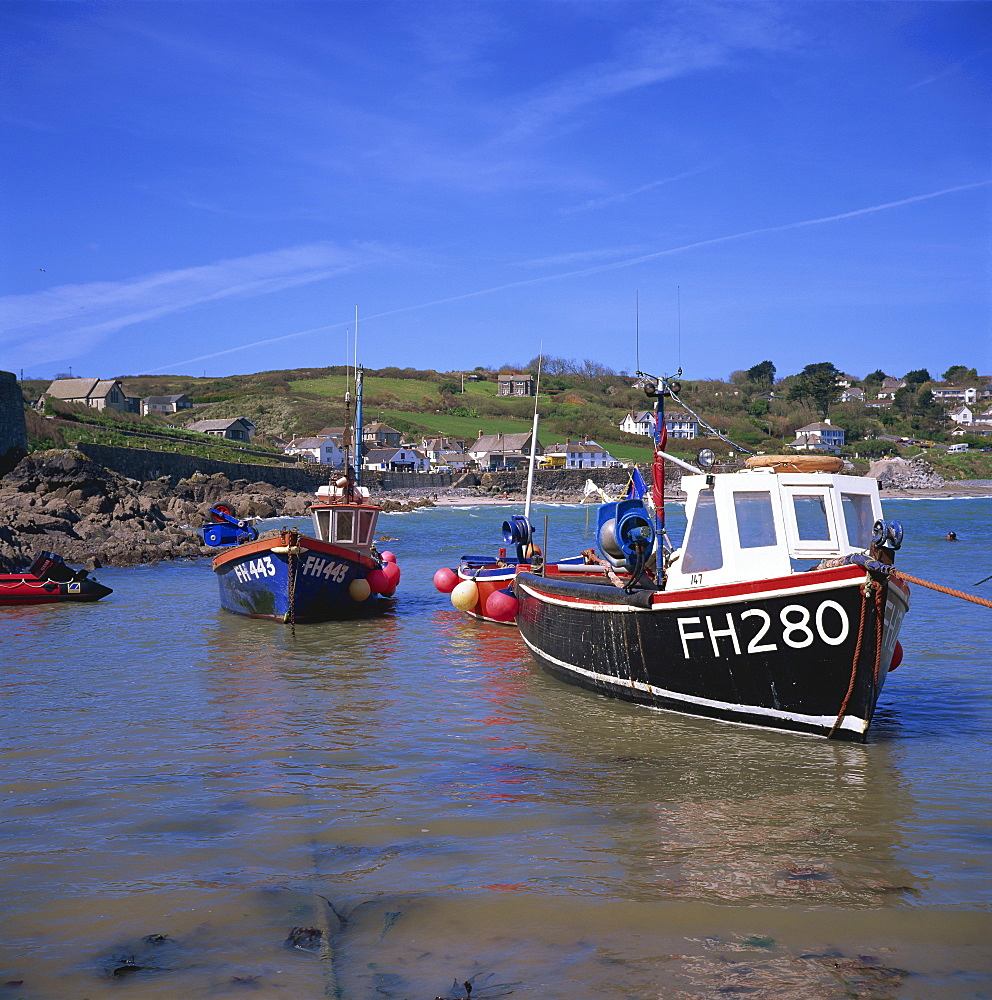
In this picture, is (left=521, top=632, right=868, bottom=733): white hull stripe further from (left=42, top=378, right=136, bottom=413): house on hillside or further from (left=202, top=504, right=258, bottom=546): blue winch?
(left=42, top=378, right=136, bottom=413): house on hillside

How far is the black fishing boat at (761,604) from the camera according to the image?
30.1 feet

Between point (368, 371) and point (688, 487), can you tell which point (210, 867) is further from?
point (368, 371)

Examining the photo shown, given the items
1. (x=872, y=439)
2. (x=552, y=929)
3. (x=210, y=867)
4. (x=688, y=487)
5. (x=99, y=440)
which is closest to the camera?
(x=552, y=929)

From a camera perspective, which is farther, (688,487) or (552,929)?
(688,487)

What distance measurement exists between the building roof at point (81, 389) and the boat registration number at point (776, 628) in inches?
4217

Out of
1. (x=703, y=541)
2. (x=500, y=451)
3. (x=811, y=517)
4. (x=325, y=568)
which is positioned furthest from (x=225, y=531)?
(x=500, y=451)

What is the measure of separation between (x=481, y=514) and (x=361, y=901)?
63.6 metres

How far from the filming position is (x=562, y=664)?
13.7 meters

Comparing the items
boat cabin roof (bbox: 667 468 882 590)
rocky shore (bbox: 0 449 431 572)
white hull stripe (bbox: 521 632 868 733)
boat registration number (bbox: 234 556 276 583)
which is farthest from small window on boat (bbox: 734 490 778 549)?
rocky shore (bbox: 0 449 431 572)

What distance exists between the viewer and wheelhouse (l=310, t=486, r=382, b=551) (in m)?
21.5

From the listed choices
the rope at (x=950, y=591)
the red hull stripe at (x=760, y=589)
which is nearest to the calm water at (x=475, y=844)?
the red hull stripe at (x=760, y=589)

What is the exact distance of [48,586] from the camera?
2205 centimetres

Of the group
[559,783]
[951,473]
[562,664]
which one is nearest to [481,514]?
[562,664]

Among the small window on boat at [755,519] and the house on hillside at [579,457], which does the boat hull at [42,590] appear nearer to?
the small window on boat at [755,519]
